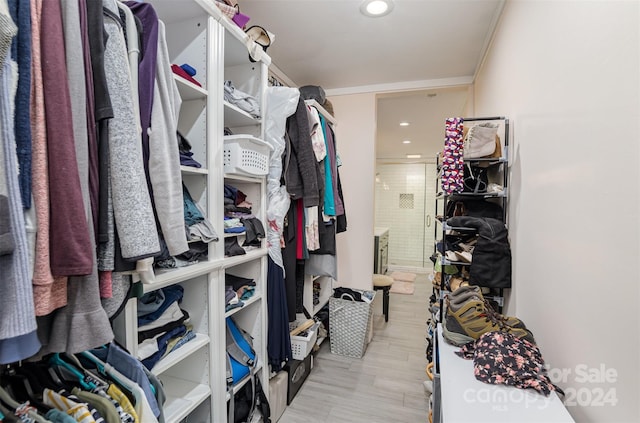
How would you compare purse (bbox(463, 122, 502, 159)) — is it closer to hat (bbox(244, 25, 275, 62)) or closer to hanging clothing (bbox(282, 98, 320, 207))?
hanging clothing (bbox(282, 98, 320, 207))

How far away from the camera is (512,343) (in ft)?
3.76

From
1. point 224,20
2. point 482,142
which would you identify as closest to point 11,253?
point 224,20

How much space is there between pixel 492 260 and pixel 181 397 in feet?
5.26

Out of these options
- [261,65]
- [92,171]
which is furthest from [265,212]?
[92,171]

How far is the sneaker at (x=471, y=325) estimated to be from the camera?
1292mm

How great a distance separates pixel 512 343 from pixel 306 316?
153 cm

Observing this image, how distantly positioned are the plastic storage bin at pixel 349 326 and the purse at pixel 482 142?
58.1 inches

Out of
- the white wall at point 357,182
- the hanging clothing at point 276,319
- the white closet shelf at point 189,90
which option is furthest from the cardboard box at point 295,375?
the white closet shelf at point 189,90

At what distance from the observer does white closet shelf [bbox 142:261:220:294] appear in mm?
1064

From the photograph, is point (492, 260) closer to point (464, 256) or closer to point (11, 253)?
point (464, 256)

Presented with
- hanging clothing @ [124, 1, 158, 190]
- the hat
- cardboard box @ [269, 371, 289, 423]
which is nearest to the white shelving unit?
the hat

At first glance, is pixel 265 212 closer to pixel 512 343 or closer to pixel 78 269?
pixel 78 269

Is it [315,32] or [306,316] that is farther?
[306,316]

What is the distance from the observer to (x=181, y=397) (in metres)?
1.31
